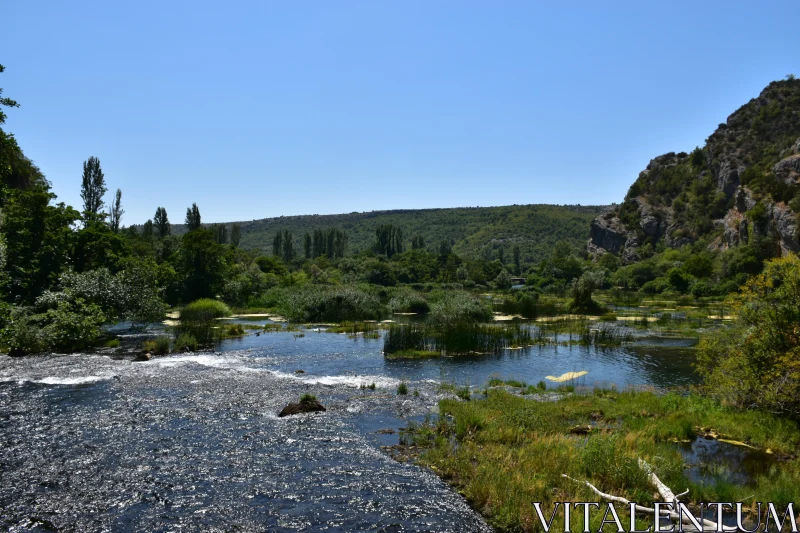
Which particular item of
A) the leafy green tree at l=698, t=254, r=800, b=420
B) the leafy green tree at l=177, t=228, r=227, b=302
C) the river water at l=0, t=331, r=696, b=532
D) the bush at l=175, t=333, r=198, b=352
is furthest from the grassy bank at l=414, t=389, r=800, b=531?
the leafy green tree at l=177, t=228, r=227, b=302

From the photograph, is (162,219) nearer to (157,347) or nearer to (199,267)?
(199,267)

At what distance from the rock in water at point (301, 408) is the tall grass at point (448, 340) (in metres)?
12.2

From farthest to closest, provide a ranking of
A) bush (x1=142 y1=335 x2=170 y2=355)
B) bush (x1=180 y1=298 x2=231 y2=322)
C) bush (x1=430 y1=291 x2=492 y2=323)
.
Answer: bush (x1=180 y1=298 x2=231 y2=322) < bush (x1=430 y1=291 x2=492 y2=323) < bush (x1=142 y1=335 x2=170 y2=355)

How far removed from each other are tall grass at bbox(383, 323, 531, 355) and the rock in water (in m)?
12.2

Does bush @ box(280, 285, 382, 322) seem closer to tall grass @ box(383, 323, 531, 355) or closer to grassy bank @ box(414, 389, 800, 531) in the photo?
tall grass @ box(383, 323, 531, 355)

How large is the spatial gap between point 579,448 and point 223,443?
1003cm

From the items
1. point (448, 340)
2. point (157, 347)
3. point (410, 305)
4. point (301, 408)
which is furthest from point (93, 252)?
point (301, 408)

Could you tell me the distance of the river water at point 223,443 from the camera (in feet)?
36.4

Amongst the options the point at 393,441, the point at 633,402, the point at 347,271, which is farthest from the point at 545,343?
the point at 347,271

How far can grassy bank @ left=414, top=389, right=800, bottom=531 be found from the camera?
11180 mm

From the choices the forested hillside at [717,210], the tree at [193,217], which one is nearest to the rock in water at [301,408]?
the forested hillside at [717,210]

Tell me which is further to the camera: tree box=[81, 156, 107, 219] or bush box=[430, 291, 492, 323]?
tree box=[81, 156, 107, 219]

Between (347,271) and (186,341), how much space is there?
74540 millimetres

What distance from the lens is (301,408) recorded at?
1856 centimetres
